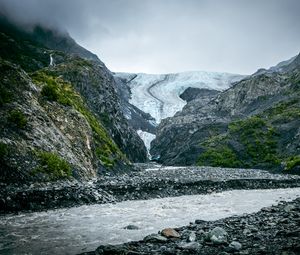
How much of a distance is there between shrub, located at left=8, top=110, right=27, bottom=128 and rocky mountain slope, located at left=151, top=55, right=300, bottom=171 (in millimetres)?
41549

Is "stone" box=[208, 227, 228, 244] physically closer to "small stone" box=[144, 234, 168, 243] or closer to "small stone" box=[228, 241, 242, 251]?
"small stone" box=[228, 241, 242, 251]

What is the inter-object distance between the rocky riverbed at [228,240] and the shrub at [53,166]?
1587 centimetres

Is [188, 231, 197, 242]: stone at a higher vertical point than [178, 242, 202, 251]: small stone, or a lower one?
lower

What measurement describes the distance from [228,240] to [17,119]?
2427 centimetres

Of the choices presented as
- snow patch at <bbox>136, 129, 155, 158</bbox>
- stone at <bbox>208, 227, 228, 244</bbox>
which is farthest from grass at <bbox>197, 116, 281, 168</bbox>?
stone at <bbox>208, 227, 228, 244</bbox>

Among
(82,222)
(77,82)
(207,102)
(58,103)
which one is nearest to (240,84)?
(207,102)

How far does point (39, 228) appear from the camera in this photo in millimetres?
19672

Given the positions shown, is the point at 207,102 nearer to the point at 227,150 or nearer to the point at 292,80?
the point at 292,80

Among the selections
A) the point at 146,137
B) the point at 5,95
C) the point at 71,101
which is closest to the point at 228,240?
the point at 5,95

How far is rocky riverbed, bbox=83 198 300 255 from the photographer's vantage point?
43.4ft

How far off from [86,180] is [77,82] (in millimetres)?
46798

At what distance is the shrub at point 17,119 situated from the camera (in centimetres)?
3338

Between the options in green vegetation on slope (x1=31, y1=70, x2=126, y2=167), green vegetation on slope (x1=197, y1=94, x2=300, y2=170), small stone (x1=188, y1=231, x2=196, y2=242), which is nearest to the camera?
small stone (x1=188, y1=231, x2=196, y2=242)

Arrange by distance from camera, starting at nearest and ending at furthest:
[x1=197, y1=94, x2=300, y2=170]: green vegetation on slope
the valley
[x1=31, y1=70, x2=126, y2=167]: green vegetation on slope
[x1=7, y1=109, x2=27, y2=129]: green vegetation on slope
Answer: the valley → [x1=7, y1=109, x2=27, y2=129]: green vegetation on slope → [x1=31, y1=70, x2=126, y2=167]: green vegetation on slope → [x1=197, y1=94, x2=300, y2=170]: green vegetation on slope
